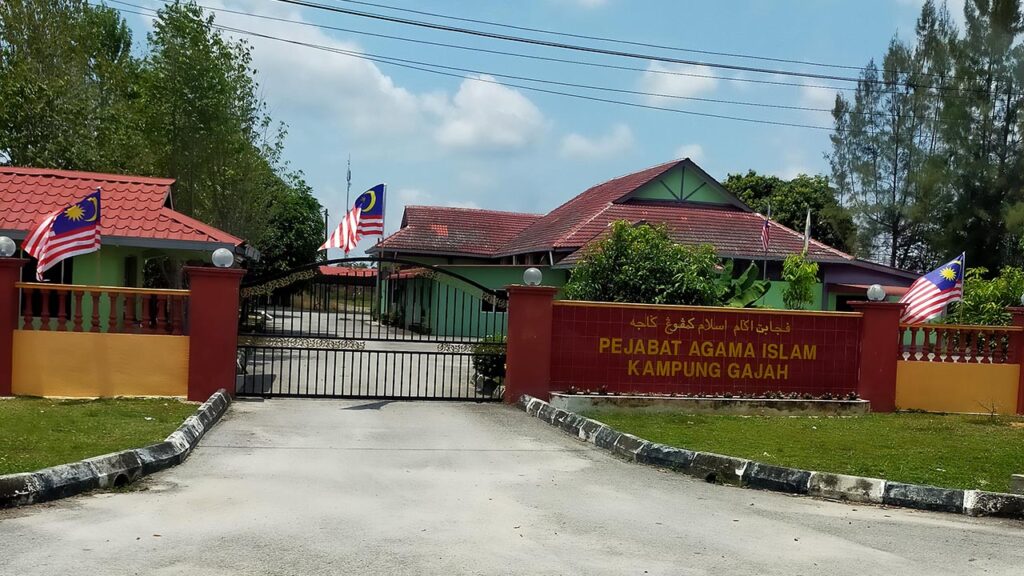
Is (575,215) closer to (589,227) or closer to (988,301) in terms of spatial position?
(589,227)

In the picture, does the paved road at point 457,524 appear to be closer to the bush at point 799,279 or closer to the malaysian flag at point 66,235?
the malaysian flag at point 66,235

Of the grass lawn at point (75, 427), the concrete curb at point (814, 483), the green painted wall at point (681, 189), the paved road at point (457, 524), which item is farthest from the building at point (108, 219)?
the green painted wall at point (681, 189)

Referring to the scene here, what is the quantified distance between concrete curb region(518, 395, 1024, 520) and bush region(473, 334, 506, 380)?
431cm

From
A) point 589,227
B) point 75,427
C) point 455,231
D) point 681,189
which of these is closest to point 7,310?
point 75,427

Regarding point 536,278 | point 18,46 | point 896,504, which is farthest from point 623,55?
point 18,46

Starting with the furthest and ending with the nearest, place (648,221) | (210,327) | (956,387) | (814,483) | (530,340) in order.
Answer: (648,221)
(956,387)
(530,340)
(210,327)
(814,483)

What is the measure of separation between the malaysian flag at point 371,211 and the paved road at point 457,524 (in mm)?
6173

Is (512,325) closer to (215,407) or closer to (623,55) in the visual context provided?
(215,407)

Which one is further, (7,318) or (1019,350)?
(1019,350)

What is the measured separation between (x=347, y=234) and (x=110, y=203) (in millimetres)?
4228

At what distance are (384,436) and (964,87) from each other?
104ft

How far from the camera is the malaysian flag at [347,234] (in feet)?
48.4

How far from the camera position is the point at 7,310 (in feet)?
38.1

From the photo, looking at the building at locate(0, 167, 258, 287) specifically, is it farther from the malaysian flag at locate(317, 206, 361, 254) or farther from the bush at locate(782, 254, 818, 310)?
the bush at locate(782, 254, 818, 310)
